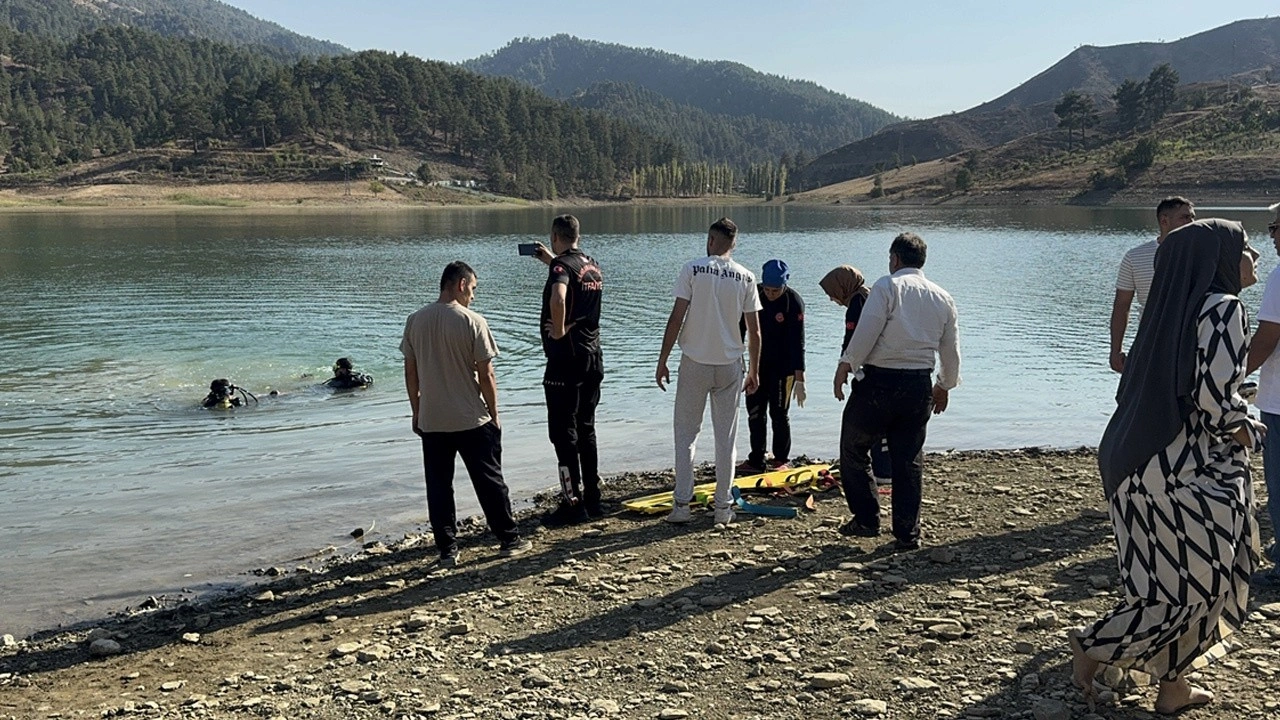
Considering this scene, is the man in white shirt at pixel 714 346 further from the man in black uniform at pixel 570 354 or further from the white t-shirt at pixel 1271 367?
the white t-shirt at pixel 1271 367

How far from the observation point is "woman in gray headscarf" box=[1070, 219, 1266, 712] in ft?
14.2

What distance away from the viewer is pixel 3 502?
10.7 meters

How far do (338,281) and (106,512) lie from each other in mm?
28627

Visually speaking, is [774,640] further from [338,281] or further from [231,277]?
[231,277]

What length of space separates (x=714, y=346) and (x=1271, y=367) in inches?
150

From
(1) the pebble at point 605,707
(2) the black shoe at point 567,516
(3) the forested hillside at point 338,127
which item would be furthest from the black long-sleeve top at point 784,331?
(3) the forested hillside at point 338,127

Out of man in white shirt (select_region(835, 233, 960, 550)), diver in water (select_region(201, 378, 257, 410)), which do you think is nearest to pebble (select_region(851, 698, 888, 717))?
man in white shirt (select_region(835, 233, 960, 550))

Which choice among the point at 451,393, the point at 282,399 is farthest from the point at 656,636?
the point at 282,399

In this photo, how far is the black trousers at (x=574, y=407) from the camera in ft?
27.2

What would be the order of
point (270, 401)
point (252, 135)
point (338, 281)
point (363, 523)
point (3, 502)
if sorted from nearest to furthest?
point (363, 523)
point (3, 502)
point (270, 401)
point (338, 281)
point (252, 135)

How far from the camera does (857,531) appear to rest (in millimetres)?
7715

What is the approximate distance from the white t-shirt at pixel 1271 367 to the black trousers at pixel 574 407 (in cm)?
471

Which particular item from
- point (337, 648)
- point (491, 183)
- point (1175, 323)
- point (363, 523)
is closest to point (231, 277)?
point (363, 523)

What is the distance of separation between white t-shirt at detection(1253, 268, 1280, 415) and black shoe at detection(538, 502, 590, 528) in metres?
5.26
